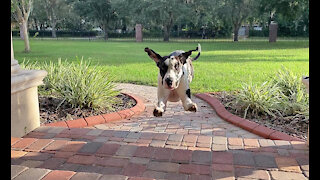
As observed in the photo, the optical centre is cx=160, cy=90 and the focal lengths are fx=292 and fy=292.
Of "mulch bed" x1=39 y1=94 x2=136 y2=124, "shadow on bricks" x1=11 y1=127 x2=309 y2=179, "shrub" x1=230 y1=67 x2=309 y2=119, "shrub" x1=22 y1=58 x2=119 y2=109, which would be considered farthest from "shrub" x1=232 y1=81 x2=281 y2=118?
"shrub" x1=22 y1=58 x2=119 y2=109

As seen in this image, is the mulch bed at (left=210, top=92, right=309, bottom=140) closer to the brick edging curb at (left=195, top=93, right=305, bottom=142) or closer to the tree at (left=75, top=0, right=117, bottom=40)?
the brick edging curb at (left=195, top=93, right=305, bottom=142)

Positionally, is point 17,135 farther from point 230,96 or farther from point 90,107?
point 230,96

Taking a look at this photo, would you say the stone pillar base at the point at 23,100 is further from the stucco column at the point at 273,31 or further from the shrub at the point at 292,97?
the stucco column at the point at 273,31

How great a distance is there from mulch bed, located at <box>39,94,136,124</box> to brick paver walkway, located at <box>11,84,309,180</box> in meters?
0.90

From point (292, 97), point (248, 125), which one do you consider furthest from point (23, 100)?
point (292, 97)

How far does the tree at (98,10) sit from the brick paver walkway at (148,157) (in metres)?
36.4

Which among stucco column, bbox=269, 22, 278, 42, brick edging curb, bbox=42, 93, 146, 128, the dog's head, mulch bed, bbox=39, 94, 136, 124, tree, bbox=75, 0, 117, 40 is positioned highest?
tree, bbox=75, 0, 117, 40

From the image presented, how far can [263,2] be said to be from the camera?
75.8ft

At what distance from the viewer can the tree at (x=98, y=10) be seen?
3866 centimetres

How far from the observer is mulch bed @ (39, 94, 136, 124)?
463cm

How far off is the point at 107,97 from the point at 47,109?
1.05 m

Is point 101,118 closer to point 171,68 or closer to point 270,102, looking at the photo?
point 171,68

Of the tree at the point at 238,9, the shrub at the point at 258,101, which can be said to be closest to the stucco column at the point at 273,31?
the tree at the point at 238,9
